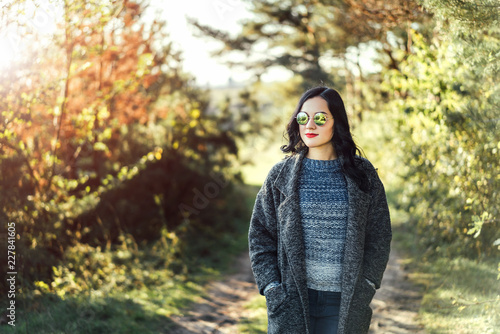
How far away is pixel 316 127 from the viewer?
8.33 feet

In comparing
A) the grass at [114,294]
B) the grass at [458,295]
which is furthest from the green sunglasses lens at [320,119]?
the grass at [114,294]

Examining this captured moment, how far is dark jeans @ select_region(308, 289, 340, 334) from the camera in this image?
96.2 inches

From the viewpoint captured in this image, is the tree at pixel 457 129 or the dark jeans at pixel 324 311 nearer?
the dark jeans at pixel 324 311

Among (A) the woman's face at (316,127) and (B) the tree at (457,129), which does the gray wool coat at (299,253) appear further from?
(B) the tree at (457,129)

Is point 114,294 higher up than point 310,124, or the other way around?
point 310,124

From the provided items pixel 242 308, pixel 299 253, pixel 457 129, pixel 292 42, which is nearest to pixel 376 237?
pixel 299 253

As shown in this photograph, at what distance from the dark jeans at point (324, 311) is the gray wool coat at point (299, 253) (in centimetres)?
6

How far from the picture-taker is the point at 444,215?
579cm

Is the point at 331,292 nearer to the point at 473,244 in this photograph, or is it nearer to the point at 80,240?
the point at 473,244

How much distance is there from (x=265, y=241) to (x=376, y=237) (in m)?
0.62

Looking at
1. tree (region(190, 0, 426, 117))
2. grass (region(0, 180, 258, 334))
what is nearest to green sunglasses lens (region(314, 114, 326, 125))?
grass (region(0, 180, 258, 334))

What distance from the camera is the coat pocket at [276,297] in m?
2.46

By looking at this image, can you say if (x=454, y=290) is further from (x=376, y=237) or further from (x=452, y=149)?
(x=376, y=237)

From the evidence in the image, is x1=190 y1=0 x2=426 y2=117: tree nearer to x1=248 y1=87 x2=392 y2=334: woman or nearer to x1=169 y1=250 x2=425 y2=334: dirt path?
x1=169 y1=250 x2=425 y2=334: dirt path
